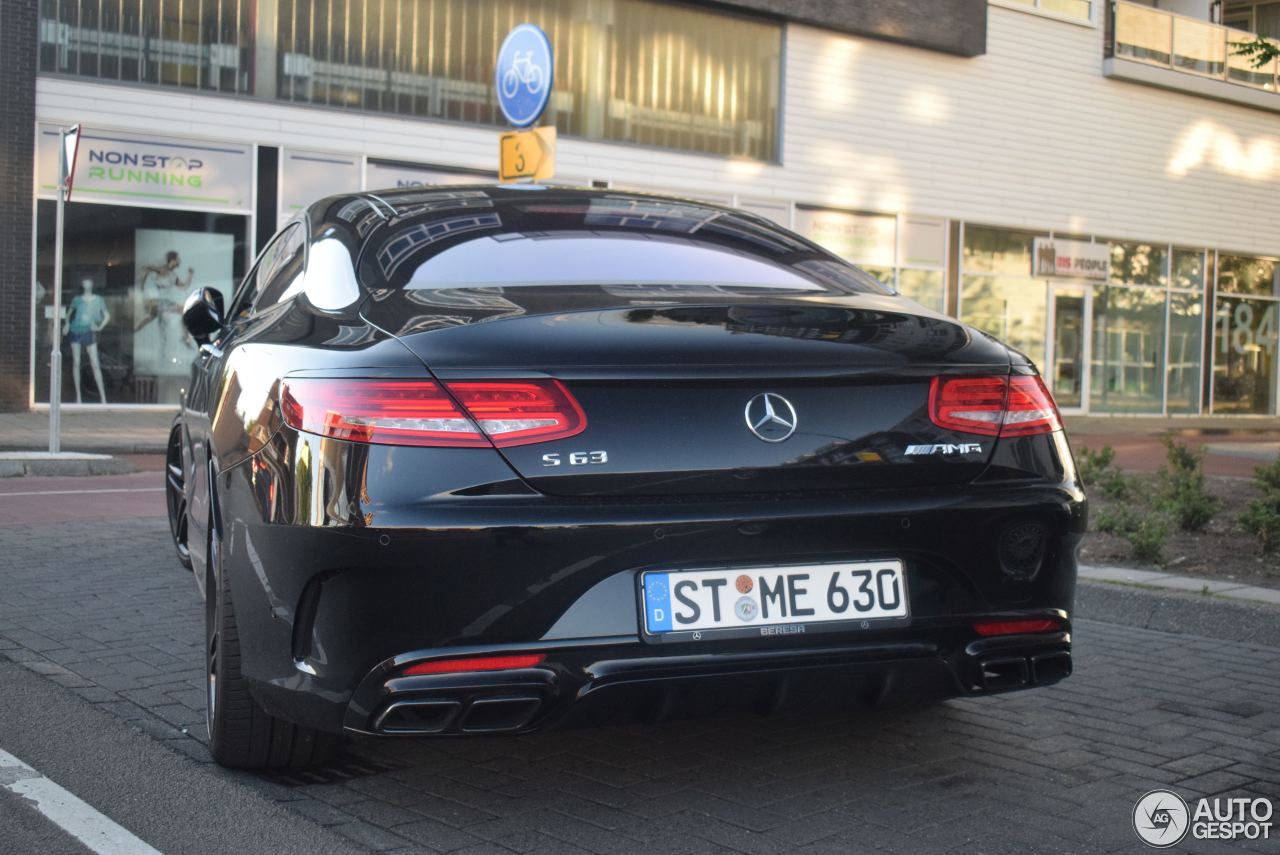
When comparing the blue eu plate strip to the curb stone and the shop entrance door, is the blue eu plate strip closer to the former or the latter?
the curb stone

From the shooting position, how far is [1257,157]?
3125 centimetres

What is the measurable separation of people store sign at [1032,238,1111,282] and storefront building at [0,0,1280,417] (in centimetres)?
7

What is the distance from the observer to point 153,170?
60.2ft

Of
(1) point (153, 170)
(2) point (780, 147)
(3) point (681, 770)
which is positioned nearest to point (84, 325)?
(1) point (153, 170)

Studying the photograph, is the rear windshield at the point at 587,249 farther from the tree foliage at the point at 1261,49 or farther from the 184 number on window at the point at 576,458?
the tree foliage at the point at 1261,49

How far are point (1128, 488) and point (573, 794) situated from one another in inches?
261

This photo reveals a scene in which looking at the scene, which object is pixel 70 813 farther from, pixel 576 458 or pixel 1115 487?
pixel 1115 487

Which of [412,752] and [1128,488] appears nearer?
[412,752]

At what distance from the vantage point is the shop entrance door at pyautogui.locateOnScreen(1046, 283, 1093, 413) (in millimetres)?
27562

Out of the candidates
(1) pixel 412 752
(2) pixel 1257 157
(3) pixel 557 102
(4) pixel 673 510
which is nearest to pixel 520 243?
(4) pixel 673 510

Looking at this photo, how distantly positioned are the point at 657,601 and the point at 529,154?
920 centimetres

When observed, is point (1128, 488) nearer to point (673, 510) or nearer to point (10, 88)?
point (673, 510)

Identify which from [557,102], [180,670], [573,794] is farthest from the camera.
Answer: [557,102]

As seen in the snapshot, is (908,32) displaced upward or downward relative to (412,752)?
upward
